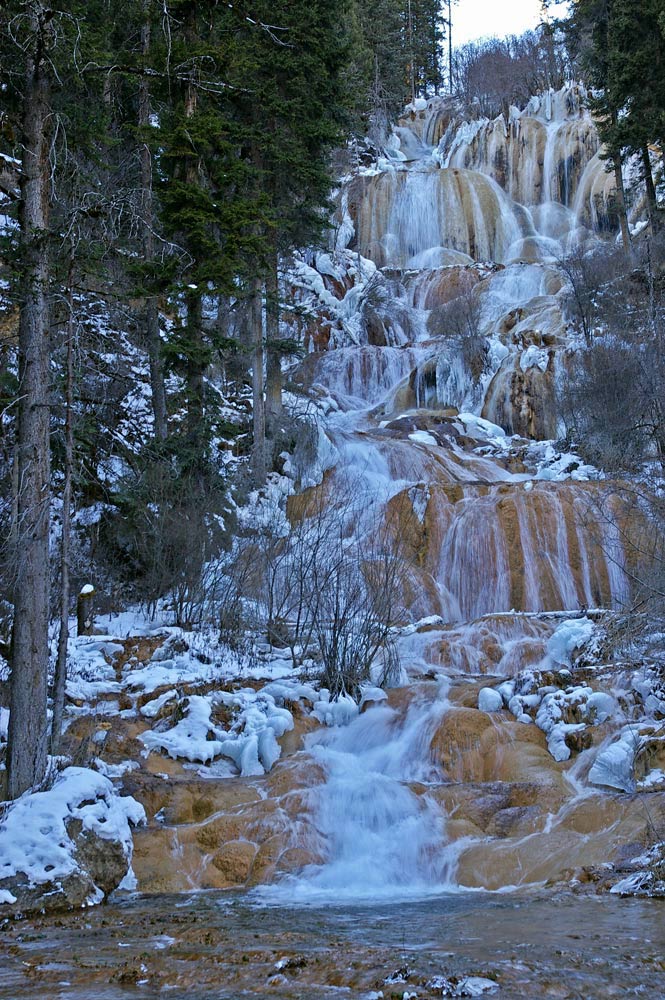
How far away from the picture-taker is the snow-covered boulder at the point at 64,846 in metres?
6.29

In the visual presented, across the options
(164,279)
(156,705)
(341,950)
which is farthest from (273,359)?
(341,950)

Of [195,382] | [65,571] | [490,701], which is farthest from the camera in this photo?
[195,382]

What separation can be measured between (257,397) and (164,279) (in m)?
4.18

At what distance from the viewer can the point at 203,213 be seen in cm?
1511

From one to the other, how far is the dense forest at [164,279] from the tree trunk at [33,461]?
0.06 ft

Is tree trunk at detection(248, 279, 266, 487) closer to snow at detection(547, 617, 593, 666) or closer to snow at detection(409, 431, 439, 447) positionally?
snow at detection(409, 431, 439, 447)

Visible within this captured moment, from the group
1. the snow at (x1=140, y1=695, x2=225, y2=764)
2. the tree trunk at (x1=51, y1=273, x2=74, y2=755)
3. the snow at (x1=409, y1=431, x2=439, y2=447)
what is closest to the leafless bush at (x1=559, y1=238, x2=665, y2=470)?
the snow at (x1=409, y1=431, x2=439, y2=447)

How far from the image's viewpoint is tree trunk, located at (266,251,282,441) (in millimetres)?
19406

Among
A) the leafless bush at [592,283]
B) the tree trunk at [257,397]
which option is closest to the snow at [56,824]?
the tree trunk at [257,397]

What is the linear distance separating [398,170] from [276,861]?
3672 cm

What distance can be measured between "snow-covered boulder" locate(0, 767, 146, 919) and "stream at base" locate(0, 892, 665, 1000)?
26 centimetres

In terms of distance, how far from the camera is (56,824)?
6684 millimetres

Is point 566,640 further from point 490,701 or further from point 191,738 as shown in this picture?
point 191,738

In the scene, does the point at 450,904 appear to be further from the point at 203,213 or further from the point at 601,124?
the point at 601,124
